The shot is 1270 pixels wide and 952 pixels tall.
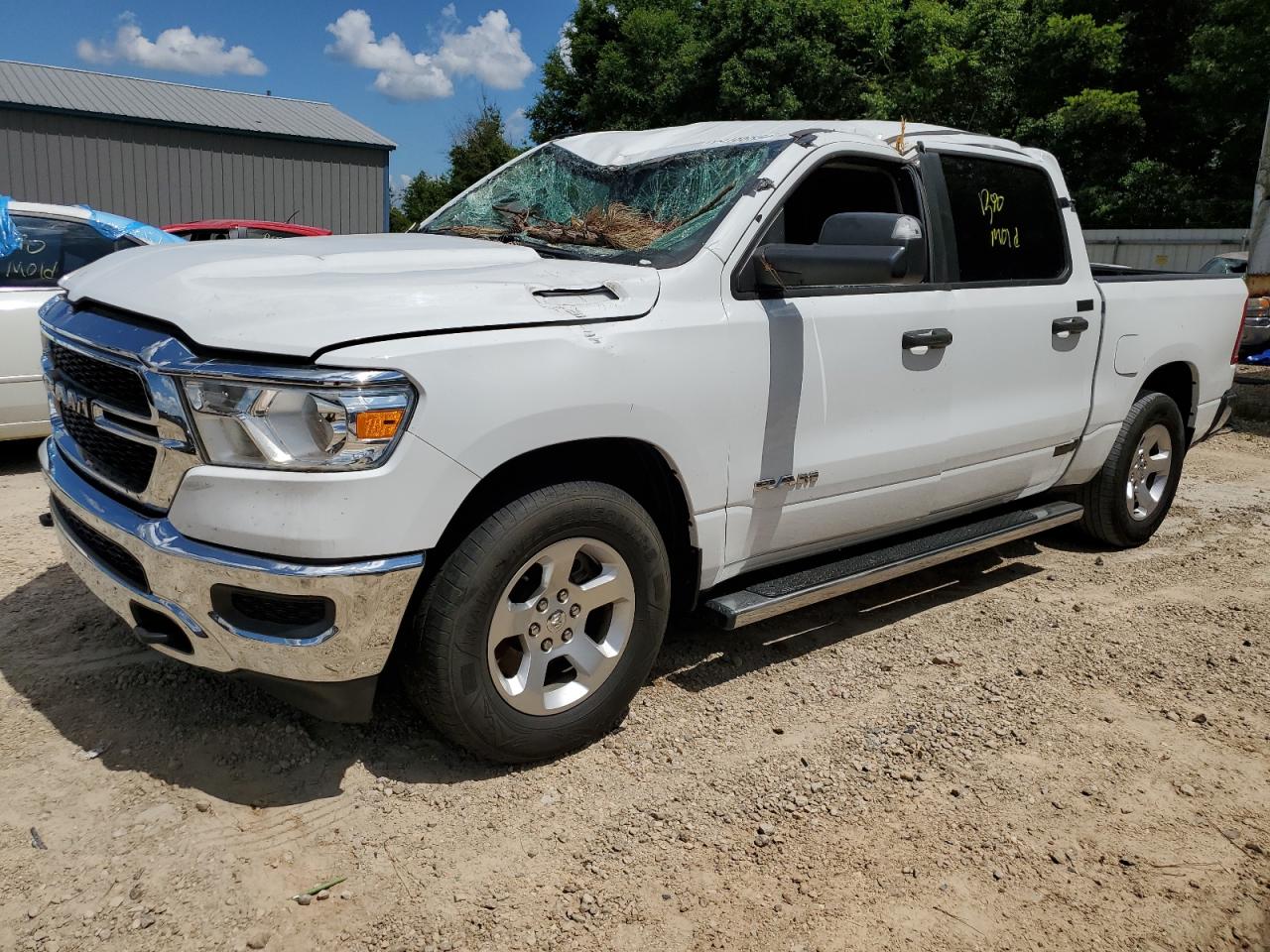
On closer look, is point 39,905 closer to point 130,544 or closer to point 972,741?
point 130,544

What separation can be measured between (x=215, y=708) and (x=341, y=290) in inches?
60.1

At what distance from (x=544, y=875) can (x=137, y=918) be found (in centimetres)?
96

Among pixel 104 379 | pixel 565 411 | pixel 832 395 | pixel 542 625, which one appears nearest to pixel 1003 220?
pixel 832 395

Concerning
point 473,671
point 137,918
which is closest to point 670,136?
point 473,671

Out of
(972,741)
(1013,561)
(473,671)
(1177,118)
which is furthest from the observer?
(1177,118)

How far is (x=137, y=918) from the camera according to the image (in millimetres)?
2457

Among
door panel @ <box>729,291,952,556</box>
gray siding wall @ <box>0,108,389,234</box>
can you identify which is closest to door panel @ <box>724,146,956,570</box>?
door panel @ <box>729,291,952,556</box>

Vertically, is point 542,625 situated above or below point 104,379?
below

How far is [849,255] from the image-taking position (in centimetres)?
323

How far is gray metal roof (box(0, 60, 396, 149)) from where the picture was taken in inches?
863

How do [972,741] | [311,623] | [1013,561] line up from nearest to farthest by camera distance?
[311,623]
[972,741]
[1013,561]

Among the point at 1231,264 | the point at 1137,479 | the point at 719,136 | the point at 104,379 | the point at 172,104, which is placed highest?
the point at 172,104

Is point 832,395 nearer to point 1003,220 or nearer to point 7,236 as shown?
point 1003,220

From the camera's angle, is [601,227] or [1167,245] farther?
[1167,245]
